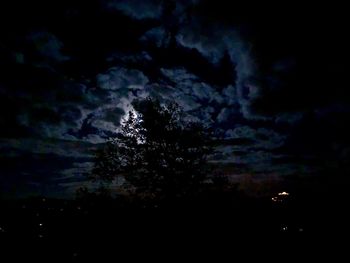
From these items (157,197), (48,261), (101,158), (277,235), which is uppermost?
(101,158)

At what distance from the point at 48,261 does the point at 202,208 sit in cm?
896

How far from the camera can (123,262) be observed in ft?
47.7

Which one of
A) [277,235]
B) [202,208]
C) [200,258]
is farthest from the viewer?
[202,208]

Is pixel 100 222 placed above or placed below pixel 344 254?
above

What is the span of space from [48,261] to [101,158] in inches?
356

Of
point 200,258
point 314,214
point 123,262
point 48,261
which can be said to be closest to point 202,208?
point 200,258

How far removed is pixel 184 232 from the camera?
52.9 feet

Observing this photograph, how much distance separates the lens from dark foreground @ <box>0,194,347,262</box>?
15.0 metres

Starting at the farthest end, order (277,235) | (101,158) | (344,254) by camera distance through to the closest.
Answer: (101,158)
(277,235)
(344,254)

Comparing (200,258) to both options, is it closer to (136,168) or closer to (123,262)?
(123,262)

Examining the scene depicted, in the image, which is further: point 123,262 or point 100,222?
point 100,222

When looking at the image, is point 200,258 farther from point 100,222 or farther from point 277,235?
point 100,222

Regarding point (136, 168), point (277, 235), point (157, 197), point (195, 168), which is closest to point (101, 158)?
point (136, 168)

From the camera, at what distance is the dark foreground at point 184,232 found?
1499 cm
